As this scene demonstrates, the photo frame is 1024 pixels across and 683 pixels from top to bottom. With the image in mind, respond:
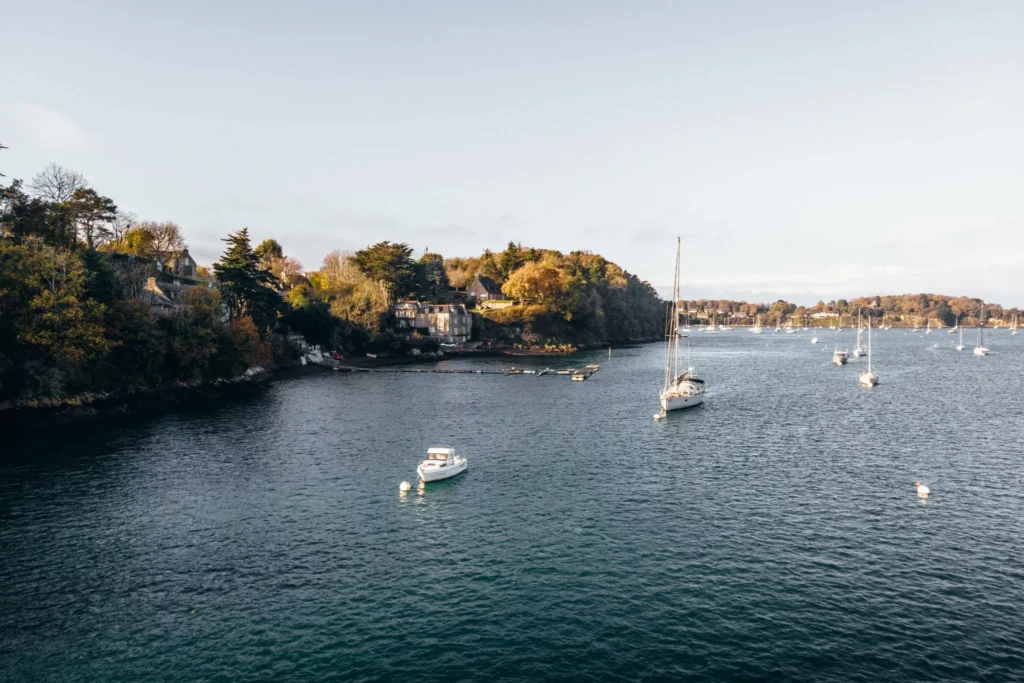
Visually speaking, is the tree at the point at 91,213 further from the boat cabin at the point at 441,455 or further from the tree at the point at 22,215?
the boat cabin at the point at 441,455

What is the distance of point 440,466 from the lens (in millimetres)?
55375

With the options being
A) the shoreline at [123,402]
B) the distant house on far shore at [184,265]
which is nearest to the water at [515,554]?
the shoreline at [123,402]

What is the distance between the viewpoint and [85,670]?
26.8 m

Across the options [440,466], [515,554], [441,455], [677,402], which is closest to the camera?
[515,554]

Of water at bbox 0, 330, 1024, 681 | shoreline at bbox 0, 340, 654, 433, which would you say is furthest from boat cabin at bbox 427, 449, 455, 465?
shoreline at bbox 0, 340, 654, 433

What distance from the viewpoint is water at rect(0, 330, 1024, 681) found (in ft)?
93.0

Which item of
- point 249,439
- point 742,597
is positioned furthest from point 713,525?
point 249,439

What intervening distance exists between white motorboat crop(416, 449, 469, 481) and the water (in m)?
1.13

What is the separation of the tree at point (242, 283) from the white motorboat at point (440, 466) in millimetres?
97665

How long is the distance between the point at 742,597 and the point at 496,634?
15.0m

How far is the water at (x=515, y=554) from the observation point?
93.0 ft

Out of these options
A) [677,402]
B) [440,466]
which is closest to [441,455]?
[440,466]

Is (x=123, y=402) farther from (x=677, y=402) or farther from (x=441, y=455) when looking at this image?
(x=677, y=402)

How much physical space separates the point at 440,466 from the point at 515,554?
1761 centimetres
